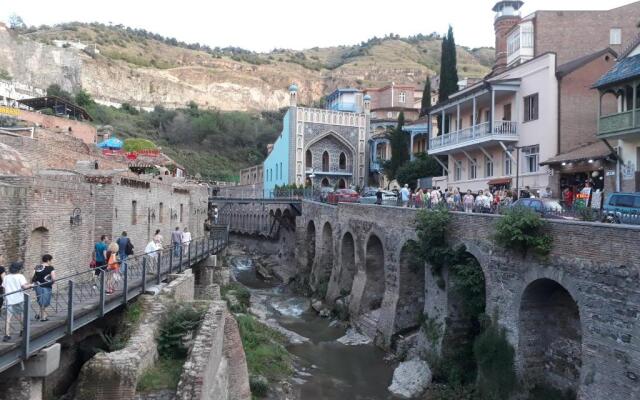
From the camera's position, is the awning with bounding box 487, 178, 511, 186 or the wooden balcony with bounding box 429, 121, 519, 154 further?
the awning with bounding box 487, 178, 511, 186

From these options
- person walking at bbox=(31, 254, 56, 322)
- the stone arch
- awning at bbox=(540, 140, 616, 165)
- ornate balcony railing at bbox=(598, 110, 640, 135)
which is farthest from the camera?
the stone arch

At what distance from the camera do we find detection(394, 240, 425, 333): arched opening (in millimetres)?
20938

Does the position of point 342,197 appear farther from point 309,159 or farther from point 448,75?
point 309,159

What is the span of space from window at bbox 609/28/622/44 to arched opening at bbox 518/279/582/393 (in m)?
20.2

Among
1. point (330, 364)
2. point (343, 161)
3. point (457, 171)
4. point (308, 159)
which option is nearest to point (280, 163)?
point (308, 159)

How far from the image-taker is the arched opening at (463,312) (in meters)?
16.4

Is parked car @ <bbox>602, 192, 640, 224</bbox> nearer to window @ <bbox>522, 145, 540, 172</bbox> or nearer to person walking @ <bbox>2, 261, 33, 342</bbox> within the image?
window @ <bbox>522, 145, 540, 172</bbox>

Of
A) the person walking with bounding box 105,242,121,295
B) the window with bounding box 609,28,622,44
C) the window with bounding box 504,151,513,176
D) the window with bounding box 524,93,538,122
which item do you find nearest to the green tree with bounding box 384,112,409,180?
the window with bounding box 504,151,513,176

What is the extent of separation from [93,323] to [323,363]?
10023 mm

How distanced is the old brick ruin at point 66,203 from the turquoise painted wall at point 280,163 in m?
24.6

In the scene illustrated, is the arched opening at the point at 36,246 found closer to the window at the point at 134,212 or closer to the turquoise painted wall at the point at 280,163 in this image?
the window at the point at 134,212

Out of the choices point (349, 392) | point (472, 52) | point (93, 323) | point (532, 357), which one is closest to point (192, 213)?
point (349, 392)

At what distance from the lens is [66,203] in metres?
14.4

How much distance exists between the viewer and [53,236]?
13.6 m
